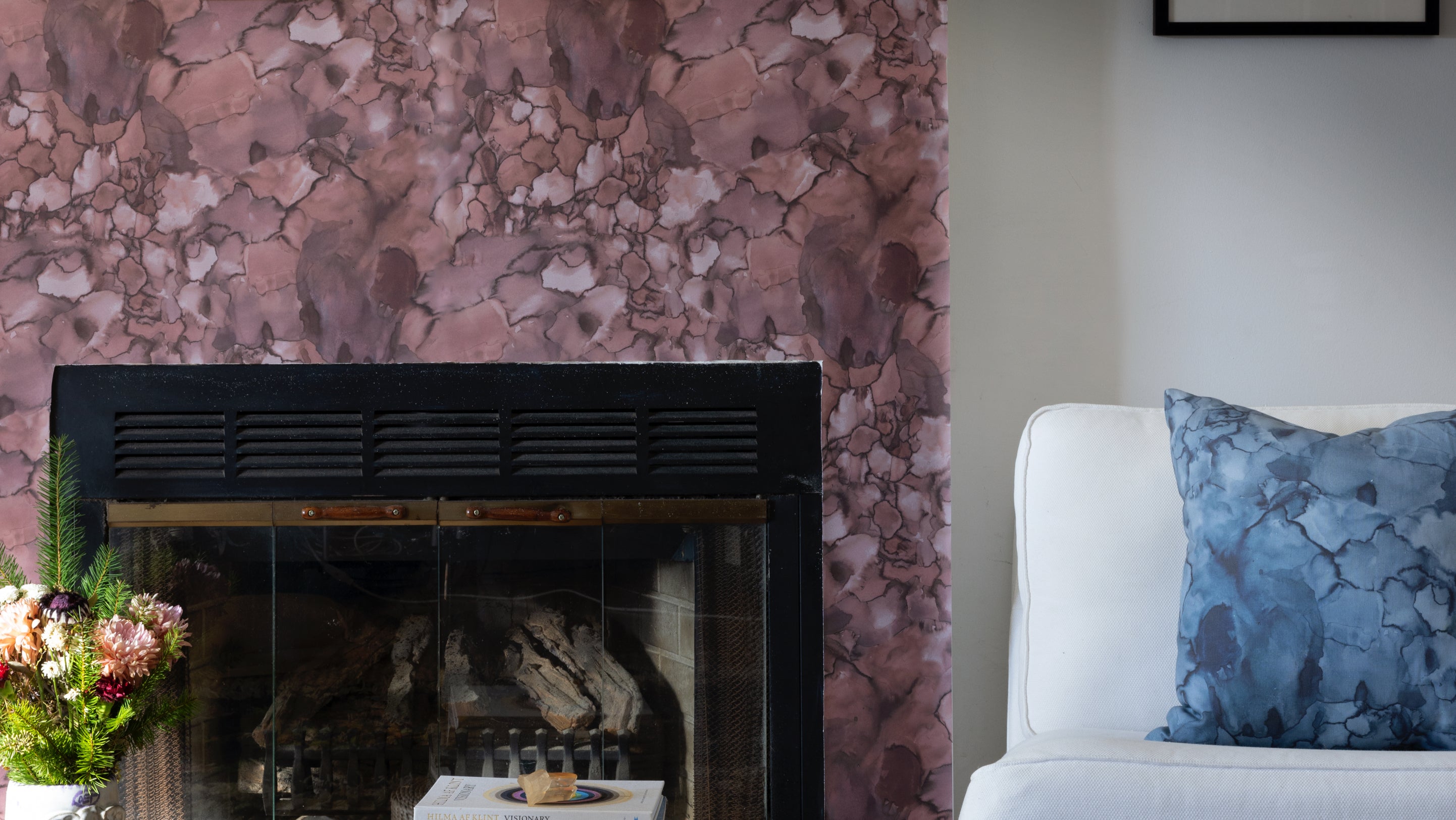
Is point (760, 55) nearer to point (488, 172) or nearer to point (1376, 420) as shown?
point (488, 172)

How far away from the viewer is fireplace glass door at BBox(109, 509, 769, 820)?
64.9 inches

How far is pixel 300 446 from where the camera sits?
1669mm

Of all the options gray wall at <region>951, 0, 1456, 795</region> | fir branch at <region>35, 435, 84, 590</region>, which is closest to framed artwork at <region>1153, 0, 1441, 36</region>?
gray wall at <region>951, 0, 1456, 795</region>

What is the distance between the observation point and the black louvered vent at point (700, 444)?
1676 millimetres

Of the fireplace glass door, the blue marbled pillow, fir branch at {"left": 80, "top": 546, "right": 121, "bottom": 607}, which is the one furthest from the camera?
the fireplace glass door

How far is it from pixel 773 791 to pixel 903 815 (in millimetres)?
229

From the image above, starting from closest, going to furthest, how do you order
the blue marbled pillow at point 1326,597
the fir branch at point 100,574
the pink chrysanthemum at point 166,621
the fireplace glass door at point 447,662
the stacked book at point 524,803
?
the blue marbled pillow at point 1326,597 < the stacked book at point 524,803 < the pink chrysanthemum at point 166,621 < the fir branch at point 100,574 < the fireplace glass door at point 447,662

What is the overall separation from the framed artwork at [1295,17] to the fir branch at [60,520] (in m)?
1.96

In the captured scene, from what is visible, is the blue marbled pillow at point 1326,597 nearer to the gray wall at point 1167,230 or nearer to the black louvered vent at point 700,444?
the gray wall at point 1167,230

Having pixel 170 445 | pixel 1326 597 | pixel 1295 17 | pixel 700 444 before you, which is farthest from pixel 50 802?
pixel 1295 17

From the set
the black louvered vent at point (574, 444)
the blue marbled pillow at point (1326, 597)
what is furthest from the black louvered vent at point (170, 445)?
the blue marbled pillow at point (1326, 597)

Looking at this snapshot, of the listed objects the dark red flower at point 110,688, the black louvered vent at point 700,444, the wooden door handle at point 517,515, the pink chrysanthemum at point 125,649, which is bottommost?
the dark red flower at point 110,688

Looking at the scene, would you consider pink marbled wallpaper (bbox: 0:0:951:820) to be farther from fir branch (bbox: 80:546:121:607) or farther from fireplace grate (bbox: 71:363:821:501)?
fir branch (bbox: 80:546:121:607)

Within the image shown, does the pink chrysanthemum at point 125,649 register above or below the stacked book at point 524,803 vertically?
above
